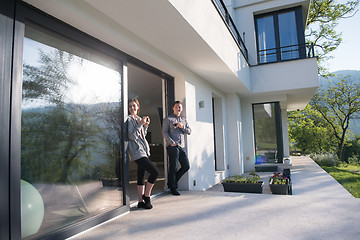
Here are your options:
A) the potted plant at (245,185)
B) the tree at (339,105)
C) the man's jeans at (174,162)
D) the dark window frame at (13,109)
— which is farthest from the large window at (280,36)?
the tree at (339,105)

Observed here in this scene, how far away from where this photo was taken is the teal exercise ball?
1.89 metres

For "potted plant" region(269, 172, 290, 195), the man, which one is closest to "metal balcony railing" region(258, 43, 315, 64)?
"potted plant" region(269, 172, 290, 195)

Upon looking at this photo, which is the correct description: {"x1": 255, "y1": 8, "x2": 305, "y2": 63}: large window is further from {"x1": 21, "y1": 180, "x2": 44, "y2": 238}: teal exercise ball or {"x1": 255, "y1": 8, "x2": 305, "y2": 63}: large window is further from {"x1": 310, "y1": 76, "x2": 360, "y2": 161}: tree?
{"x1": 310, "y1": 76, "x2": 360, "y2": 161}: tree

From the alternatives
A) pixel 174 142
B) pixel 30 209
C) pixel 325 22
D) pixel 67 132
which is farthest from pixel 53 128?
pixel 325 22

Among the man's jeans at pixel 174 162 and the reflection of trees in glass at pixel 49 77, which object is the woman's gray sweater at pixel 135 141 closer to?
the man's jeans at pixel 174 162

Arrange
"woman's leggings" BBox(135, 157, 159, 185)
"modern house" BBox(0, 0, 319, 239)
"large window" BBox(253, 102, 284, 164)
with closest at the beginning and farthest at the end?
"modern house" BBox(0, 0, 319, 239), "woman's leggings" BBox(135, 157, 159, 185), "large window" BBox(253, 102, 284, 164)

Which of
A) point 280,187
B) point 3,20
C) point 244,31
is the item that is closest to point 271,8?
point 244,31

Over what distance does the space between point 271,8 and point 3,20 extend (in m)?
8.14

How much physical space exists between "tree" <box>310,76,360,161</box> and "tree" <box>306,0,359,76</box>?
2702 millimetres

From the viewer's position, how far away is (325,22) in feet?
46.3

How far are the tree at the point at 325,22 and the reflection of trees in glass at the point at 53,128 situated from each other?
48.5ft

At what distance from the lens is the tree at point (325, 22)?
13.5 m

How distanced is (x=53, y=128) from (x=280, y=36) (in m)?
8.02

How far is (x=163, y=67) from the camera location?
A: 13.5ft
